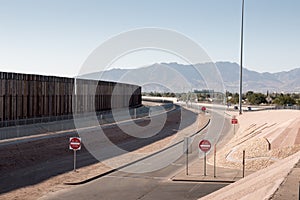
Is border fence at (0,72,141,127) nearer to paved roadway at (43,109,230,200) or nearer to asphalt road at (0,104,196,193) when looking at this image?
asphalt road at (0,104,196,193)

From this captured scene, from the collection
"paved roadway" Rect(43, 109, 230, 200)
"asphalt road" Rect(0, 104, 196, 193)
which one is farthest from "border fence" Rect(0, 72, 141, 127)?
"paved roadway" Rect(43, 109, 230, 200)

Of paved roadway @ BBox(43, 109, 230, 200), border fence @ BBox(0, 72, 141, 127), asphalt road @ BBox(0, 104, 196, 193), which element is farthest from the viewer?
border fence @ BBox(0, 72, 141, 127)

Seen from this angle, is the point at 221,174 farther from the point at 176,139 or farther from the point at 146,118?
the point at 146,118

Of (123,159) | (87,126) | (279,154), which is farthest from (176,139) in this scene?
(279,154)

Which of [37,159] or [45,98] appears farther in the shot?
[45,98]

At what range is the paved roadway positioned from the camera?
741 inches

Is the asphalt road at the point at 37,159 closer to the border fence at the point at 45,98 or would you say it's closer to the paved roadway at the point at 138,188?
the paved roadway at the point at 138,188

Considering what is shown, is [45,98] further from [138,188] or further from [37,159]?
[138,188]

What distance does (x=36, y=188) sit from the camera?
20469 millimetres

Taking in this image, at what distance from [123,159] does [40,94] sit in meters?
22.3

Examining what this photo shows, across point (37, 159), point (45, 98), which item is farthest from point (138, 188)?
point (45, 98)

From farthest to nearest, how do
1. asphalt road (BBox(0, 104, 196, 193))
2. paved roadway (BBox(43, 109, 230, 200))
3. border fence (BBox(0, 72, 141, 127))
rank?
border fence (BBox(0, 72, 141, 127)) < asphalt road (BBox(0, 104, 196, 193)) < paved roadway (BBox(43, 109, 230, 200))

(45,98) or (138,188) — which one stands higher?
(45,98)

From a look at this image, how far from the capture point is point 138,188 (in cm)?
2067
